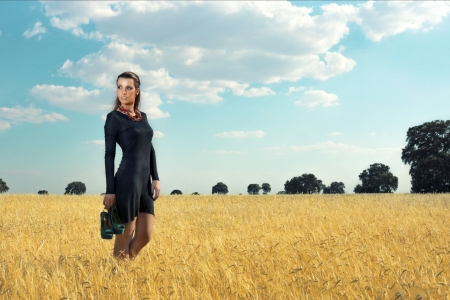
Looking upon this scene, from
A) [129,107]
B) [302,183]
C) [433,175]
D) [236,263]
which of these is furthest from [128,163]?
[302,183]

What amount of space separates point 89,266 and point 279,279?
265 centimetres

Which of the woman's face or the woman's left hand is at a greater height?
the woman's face

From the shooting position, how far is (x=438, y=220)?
36.8 feet

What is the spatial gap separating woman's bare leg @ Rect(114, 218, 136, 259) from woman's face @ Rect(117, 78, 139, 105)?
5.08ft

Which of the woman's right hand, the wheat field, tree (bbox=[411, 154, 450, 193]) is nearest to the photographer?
the wheat field

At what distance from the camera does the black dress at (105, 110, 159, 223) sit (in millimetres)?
4898

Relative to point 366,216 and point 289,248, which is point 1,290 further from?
point 366,216

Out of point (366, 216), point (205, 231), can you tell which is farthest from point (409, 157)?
point (205, 231)

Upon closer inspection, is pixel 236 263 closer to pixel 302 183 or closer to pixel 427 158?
Answer: pixel 427 158

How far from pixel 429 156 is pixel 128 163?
150 feet

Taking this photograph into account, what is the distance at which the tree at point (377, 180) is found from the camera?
59344mm

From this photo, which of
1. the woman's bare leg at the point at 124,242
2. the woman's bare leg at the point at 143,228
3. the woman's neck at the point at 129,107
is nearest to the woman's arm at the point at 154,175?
the woman's bare leg at the point at 143,228

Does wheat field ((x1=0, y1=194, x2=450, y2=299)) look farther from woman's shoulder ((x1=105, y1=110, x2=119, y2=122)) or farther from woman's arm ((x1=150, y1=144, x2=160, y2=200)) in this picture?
woman's shoulder ((x1=105, y1=110, x2=119, y2=122))

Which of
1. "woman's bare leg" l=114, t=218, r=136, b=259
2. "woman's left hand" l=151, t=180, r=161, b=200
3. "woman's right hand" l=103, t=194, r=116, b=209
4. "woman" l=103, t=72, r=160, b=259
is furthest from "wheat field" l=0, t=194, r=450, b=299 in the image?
"woman's left hand" l=151, t=180, r=161, b=200
